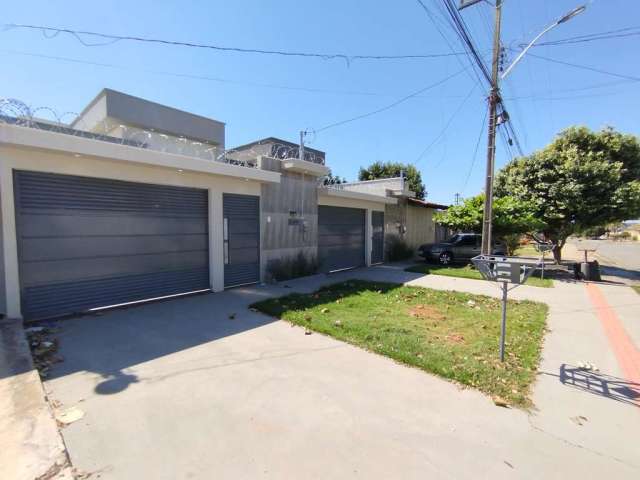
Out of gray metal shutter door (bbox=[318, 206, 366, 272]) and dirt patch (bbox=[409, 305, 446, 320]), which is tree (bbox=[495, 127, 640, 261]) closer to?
gray metal shutter door (bbox=[318, 206, 366, 272])

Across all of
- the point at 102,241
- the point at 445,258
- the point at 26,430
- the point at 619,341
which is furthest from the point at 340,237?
the point at 26,430

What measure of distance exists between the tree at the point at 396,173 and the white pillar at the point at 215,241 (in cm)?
2811

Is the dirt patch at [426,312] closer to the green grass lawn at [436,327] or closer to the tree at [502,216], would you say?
the green grass lawn at [436,327]

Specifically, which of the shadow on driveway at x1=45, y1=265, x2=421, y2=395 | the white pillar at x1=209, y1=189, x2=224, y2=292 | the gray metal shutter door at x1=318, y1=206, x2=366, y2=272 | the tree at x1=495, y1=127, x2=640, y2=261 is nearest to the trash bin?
the tree at x1=495, y1=127, x2=640, y2=261

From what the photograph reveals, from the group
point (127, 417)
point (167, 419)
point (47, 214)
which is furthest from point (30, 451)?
point (47, 214)

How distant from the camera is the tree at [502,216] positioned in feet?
38.7

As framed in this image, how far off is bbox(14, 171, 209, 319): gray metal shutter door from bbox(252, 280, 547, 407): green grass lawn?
242 centimetres

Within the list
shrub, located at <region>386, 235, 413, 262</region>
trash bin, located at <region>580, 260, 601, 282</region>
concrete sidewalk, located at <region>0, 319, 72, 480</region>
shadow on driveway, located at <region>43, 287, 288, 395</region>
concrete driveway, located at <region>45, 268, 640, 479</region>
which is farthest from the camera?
shrub, located at <region>386, 235, 413, 262</region>

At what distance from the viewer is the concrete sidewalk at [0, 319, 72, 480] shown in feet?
6.89

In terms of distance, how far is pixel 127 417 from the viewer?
2.79 m

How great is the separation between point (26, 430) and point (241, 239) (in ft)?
20.7

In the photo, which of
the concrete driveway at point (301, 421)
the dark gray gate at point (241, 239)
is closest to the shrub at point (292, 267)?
the dark gray gate at point (241, 239)

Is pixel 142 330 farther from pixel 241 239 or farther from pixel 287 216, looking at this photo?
pixel 287 216

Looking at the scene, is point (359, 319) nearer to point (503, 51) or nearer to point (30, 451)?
point (30, 451)
